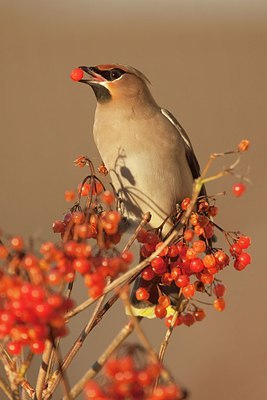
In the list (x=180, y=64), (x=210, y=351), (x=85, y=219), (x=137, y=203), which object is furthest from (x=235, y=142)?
(x=85, y=219)

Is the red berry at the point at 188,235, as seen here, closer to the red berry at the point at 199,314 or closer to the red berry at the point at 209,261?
the red berry at the point at 209,261

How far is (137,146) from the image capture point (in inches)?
118

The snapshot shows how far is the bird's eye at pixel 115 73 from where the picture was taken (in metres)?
2.99

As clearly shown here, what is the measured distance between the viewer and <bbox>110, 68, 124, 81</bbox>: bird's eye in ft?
9.81

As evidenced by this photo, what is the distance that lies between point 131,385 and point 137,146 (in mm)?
1817

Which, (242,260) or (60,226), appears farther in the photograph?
(242,260)

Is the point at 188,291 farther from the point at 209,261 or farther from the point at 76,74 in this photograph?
the point at 76,74

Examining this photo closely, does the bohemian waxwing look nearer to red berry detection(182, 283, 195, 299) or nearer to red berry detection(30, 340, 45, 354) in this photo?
red berry detection(182, 283, 195, 299)

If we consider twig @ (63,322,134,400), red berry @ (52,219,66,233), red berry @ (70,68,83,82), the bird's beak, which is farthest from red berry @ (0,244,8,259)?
the bird's beak

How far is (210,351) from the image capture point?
570 centimetres

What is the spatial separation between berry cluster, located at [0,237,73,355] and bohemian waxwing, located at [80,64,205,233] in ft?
4.89

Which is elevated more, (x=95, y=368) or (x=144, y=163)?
(x=95, y=368)

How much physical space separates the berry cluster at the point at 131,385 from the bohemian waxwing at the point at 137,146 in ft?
5.34

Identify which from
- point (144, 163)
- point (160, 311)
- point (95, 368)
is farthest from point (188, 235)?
point (144, 163)
